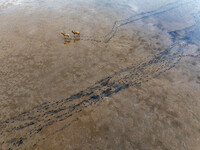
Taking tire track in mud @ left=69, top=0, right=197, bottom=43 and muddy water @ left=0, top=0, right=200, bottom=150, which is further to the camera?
tire track in mud @ left=69, top=0, right=197, bottom=43

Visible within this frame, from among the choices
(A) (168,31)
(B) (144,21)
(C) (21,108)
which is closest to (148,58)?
(A) (168,31)

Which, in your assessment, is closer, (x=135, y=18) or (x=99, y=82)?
(x=99, y=82)

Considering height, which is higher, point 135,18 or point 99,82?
point 135,18

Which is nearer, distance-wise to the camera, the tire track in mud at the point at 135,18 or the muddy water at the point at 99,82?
the muddy water at the point at 99,82

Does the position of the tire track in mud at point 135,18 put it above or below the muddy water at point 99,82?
above

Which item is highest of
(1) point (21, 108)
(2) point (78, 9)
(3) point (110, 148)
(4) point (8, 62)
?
(2) point (78, 9)

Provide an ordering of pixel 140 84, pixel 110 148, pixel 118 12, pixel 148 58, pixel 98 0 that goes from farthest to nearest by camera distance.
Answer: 1. pixel 98 0
2. pixel 118 12
3. pixel 148 58
4. pixel 140 84
5. pixel 110 148

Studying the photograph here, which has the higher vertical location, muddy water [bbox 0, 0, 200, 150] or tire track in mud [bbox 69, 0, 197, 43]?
tire track in mud [bbox 69, 0, 197, 43]

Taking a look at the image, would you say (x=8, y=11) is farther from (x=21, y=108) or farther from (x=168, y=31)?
(x=168, y=31)
